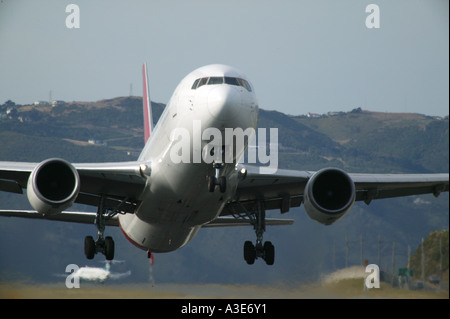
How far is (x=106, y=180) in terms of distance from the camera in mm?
24078

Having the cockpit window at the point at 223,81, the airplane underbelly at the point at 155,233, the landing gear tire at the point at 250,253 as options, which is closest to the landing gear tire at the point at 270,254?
the landing gear tire at the point at 250,253

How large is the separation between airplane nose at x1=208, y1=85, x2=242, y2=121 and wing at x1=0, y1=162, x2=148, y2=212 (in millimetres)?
3998

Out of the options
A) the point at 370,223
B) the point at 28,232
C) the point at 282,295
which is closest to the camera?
the point at 282,295

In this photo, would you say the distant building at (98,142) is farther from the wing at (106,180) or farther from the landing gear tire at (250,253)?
the wing at (106,180)

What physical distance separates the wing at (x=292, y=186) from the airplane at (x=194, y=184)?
35 mm

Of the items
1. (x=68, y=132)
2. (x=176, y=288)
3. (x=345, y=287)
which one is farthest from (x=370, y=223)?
(x=68, y=132)

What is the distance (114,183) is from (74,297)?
514 centimetres

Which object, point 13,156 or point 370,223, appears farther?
point 13,156

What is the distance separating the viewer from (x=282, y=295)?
28766 millimetres

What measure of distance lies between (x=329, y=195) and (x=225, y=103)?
5.98 m

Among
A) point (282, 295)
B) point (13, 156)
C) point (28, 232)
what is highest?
point (13, 156)

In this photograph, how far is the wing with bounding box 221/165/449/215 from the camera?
24719 mm

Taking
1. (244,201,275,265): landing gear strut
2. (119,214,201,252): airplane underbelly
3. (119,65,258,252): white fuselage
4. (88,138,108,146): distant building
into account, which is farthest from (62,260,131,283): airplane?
(88,138,108,146): distant building
